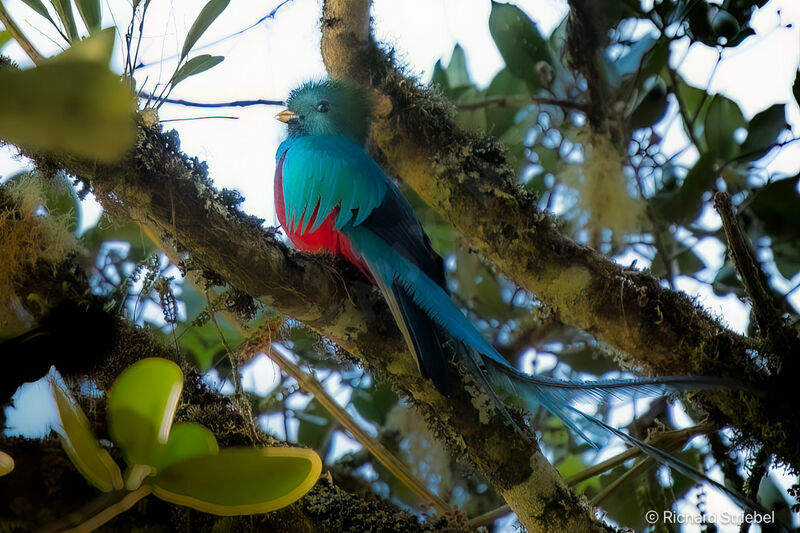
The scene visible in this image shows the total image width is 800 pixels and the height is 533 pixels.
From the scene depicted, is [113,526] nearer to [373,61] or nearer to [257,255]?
[257,255]

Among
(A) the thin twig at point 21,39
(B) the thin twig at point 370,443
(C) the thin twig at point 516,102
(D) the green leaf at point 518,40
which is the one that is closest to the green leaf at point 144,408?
(B) the thin twig at point 370,443

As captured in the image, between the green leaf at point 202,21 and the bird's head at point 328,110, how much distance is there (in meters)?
0.49

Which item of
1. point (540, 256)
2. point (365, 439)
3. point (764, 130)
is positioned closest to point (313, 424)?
point (365, 439)

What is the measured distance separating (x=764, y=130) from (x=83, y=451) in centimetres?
212

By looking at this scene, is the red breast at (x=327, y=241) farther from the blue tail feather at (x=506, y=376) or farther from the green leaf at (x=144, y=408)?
the green leaf at (x=144, y=408)

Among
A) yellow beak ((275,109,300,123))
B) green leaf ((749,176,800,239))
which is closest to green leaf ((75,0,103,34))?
yellow beak ((275,109,300,123))

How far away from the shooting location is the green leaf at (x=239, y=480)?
2.70ft

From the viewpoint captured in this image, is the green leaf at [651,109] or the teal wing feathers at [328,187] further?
the green leaf at [651,109]

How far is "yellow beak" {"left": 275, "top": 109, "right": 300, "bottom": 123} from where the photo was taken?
1800 mm

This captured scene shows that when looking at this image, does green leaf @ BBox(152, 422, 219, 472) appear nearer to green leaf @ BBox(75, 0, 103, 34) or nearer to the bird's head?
green leaf @ BBox(75, 0, 103, 34)

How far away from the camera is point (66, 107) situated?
36cm

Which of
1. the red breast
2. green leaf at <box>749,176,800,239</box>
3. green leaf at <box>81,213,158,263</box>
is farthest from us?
green leaf at <box>749,176,800,239</box>

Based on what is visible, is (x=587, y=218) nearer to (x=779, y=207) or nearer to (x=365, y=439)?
(x=779, y=207)

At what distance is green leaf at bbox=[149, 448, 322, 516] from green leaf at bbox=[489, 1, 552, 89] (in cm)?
182
